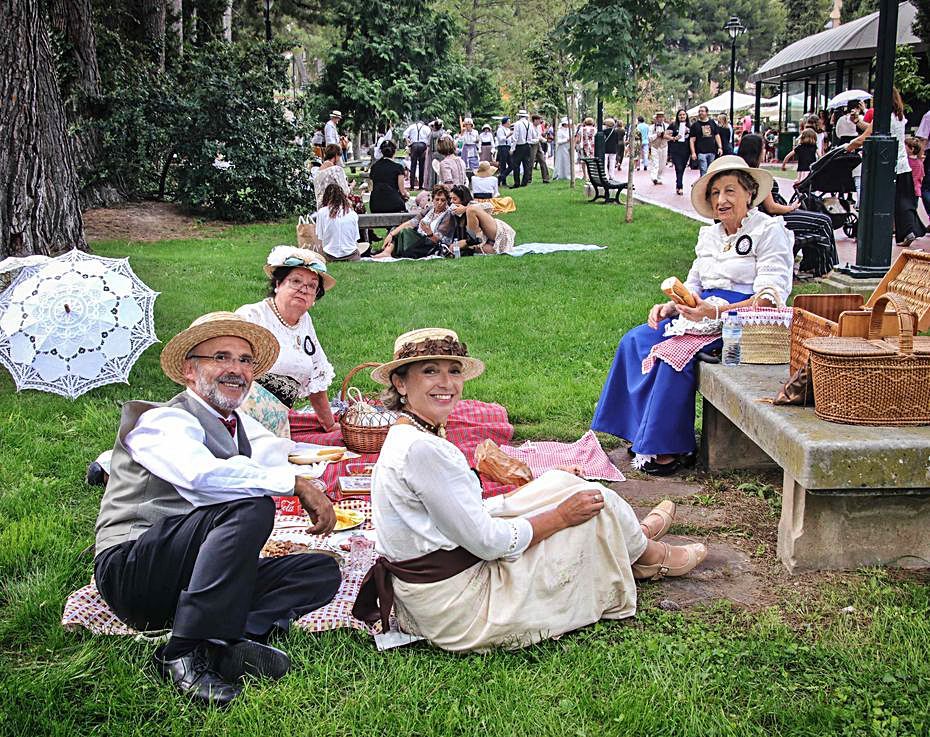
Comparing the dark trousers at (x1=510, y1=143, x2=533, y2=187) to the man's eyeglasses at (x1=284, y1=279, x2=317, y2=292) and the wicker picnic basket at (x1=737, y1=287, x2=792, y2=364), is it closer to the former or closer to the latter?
the man's eyeglasses at (x1=284, y1=279, x2=317, y2=292)

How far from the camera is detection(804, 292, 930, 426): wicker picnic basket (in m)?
3.93

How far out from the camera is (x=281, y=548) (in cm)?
441

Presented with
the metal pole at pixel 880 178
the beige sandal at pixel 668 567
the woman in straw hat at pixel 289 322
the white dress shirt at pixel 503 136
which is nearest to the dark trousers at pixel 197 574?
the beige sandal at pixel 668 567

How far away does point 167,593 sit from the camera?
11.5ft

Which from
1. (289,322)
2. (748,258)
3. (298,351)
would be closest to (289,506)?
(298,351)

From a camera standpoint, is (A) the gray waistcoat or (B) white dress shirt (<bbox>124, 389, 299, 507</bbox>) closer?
(B) white dress shirt (<bbox>124, 389, 299, 507</bbox>)

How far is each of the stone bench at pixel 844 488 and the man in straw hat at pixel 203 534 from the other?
1892 millimetres

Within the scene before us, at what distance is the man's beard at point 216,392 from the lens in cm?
375

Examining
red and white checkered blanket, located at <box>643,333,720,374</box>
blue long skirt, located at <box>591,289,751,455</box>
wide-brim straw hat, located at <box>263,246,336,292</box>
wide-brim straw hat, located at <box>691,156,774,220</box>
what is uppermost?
wide-brim straw hat, located at <box>691,156,774,220</box>

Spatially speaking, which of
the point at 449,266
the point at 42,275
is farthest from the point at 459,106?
the point at 42,275

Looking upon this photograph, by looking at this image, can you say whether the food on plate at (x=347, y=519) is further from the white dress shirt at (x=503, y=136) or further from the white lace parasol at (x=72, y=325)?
the white dress shirt at (x=503, y=136)

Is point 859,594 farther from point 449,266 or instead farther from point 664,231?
point 664,231

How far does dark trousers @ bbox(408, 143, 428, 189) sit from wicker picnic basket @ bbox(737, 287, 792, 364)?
19962mm

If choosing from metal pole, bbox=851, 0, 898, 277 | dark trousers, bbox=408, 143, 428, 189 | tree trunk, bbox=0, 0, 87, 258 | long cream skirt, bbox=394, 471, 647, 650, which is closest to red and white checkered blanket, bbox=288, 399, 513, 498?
long cream skirt, bbox=394, 471, 647, 650
